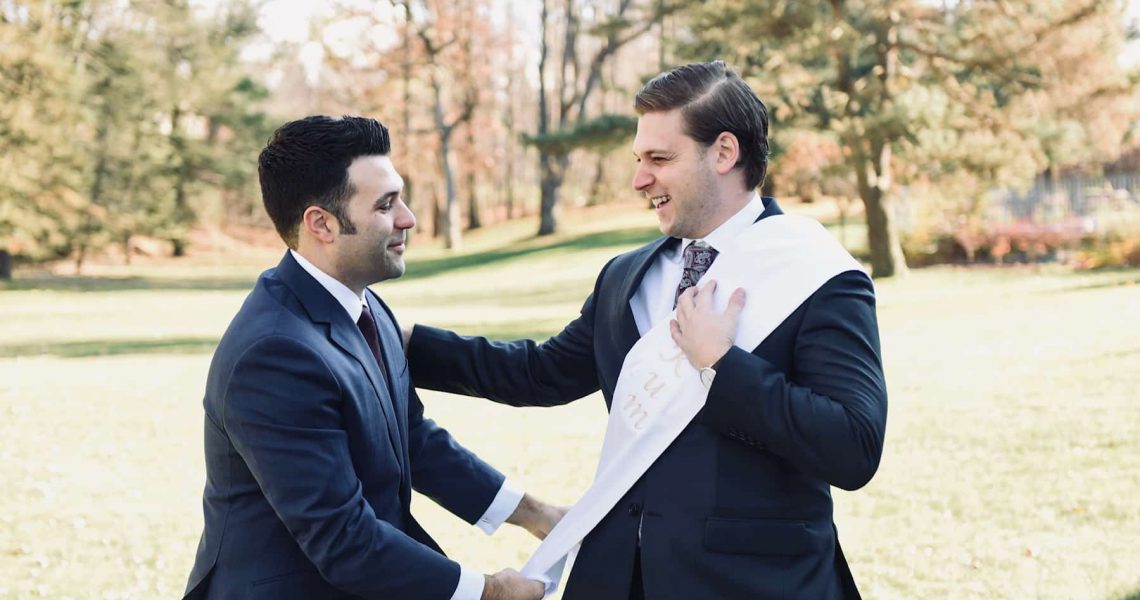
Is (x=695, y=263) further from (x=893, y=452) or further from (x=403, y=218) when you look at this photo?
(x=893, y=452)

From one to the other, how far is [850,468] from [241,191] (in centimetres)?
4368

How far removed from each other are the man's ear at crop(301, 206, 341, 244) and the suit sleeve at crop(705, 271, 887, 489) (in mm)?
985

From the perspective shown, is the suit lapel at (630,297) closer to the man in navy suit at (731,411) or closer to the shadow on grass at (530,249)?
the man in navy suit at (731,411)

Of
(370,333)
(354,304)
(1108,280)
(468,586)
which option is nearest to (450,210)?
(1108,280)

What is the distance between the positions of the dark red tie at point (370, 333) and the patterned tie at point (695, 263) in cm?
79

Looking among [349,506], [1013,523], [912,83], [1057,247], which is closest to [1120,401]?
[1013,523]

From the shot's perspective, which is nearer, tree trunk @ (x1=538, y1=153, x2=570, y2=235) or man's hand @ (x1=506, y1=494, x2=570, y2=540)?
man's hand @ (x1=506, y1=494, x2=570, y2=540)

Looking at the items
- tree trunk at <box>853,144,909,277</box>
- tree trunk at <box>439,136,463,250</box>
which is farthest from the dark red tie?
tree trunk at <box>439,136,463,250</box>

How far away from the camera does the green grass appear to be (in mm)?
6473

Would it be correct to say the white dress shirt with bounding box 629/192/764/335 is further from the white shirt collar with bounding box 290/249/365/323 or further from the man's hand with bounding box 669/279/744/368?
the white shirt collar with bounding box 290/249/365/323

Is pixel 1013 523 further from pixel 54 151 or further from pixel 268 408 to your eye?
pixel 54 151

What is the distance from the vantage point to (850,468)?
8.36 feet

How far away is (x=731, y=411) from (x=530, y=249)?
36.2 m

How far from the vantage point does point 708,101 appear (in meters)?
2.78
